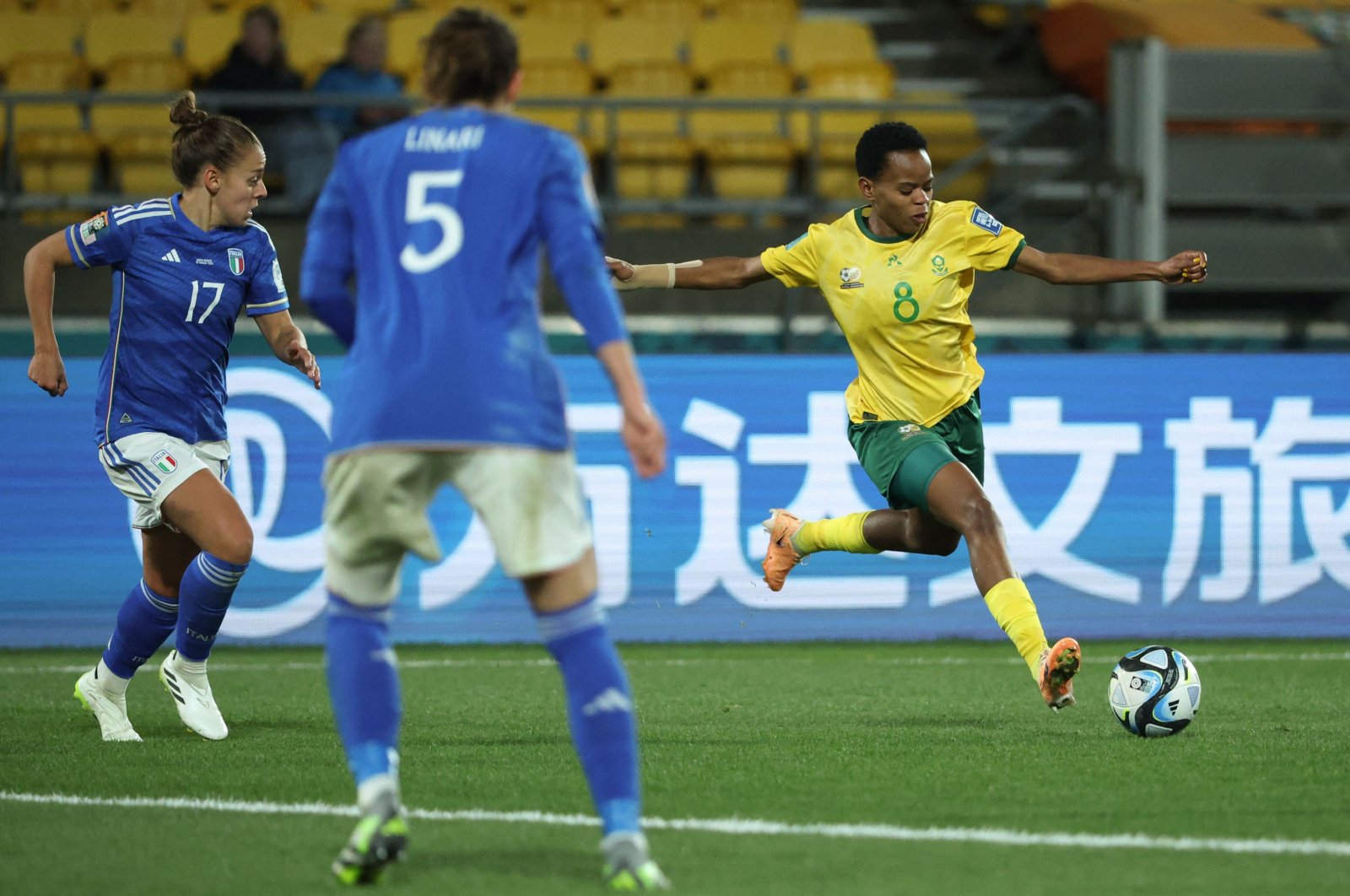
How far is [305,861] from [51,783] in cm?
151

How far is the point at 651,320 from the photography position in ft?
37.6

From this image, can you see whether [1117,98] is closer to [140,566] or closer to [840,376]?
[840,376]

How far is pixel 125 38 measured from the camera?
44.3 ft

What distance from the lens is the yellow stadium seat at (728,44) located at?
13.8 metres

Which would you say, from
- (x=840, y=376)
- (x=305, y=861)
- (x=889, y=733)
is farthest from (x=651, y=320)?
(x=305, y=861)

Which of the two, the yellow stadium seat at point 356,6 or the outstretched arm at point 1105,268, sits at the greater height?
the yellow stadium seat at point 356,6

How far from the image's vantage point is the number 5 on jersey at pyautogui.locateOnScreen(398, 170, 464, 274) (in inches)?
151

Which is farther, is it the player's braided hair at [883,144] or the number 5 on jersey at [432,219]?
the player's braided hair at [883,144]

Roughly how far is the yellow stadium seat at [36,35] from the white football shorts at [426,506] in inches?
413

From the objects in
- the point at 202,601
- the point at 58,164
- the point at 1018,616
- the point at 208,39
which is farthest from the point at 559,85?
the point at 1018,616

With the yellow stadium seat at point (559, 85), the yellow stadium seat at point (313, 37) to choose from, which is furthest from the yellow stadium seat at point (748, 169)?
the yellow stadium seat at point (313, 37)

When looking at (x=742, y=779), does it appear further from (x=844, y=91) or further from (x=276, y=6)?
(x=276, y=6)

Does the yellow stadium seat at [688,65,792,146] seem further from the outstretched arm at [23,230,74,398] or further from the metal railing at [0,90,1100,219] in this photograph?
the outstretched arm at [23,230,74,398]

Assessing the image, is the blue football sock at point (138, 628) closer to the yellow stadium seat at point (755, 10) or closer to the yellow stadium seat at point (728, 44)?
the yellow stadium seat at point (728, 44)
